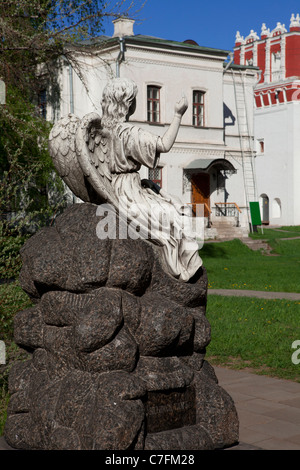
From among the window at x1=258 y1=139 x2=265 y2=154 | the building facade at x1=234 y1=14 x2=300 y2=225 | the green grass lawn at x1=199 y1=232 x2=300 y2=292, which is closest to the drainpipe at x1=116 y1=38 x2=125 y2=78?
the green grass lawn at x1=199 y1=232 x2=300 y2=292

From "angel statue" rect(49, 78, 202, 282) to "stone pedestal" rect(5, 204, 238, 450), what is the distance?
0.13 metres

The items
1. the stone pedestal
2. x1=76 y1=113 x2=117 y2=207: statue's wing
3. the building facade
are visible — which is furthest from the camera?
the building facade

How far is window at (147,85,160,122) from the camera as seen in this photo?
25250mm

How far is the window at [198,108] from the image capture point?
26.5 m

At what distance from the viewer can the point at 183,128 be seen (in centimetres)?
2617

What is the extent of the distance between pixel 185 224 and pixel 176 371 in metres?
1.11

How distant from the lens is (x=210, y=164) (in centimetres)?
2533

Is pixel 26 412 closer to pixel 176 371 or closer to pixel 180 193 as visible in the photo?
pixel 176 371

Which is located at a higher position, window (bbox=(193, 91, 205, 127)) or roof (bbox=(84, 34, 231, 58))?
roof (bbox=(84, 34, 231, 58))

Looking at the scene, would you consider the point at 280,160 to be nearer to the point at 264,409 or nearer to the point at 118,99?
the point at 264,409

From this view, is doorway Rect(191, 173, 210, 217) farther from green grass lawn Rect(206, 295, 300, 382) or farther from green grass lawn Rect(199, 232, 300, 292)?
green grass lawn Rect(206, 295, 300, 382)

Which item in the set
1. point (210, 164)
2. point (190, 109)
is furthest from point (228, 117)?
point (210, 164)

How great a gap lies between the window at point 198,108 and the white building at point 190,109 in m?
0.04
